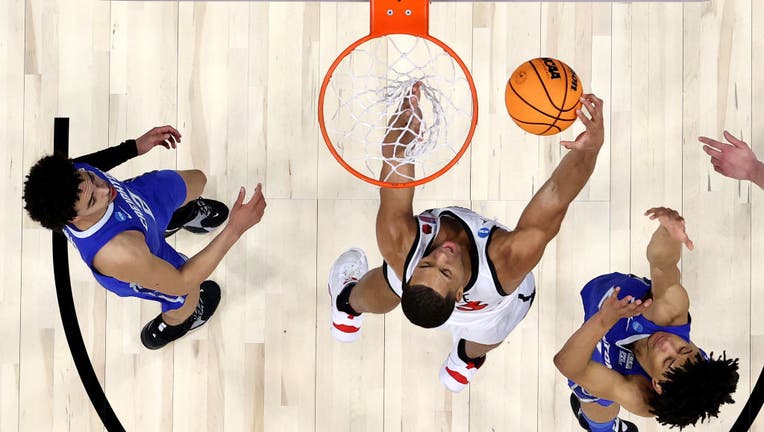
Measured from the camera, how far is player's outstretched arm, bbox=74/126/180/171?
2906 mm

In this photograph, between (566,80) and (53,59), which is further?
(53,59)

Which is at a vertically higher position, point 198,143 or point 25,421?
point 198,143

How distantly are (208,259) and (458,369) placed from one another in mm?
1183

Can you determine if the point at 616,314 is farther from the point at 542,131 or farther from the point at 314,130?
the point at 314,130

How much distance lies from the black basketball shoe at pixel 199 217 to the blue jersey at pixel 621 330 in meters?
1.61

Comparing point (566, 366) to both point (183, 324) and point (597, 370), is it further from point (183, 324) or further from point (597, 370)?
point (183, 324)

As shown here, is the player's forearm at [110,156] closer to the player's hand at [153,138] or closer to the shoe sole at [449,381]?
the player's hand at [153,138]

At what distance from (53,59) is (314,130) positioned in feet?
4.17

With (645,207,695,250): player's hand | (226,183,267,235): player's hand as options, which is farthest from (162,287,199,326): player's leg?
(645,207,695,250): player's hand

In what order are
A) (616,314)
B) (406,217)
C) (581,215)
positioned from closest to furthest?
(616,314) < (406,217) < (581,215)

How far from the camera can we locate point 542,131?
8.75ft

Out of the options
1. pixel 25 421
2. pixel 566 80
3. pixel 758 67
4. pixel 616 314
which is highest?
pixel 758 67

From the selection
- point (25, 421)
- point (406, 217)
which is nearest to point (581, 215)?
point (406, 217)

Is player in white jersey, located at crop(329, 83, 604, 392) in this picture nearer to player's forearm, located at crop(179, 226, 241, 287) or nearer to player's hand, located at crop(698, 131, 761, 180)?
player's forearm, located at crop(179, 226, 241, 287)
